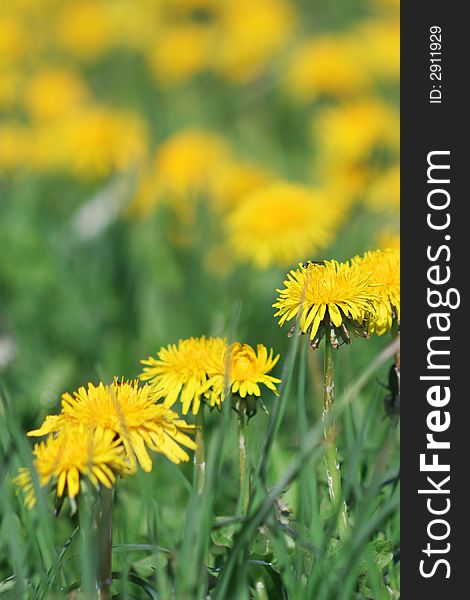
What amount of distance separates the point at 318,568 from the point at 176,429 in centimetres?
→ 23

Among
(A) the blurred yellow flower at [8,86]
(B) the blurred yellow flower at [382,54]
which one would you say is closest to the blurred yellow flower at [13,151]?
(A) the blurred yellow flower at [8,86]

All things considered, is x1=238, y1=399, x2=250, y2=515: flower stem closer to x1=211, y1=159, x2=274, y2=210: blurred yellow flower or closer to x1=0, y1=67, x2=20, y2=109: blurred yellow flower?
x1=211, y1=159, x2=274, y2=210: blurred yellow flower

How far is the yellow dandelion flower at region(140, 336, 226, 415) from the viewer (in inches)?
49.4

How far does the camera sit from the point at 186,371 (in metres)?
1.28

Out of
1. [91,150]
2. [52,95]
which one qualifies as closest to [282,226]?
[91,150]

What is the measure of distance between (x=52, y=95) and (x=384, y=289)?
3.04 meters

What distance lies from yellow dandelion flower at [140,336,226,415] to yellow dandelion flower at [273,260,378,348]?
0.12 m

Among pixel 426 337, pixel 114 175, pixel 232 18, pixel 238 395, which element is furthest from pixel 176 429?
pixel 232 18

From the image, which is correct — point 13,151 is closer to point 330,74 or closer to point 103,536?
point 330,74

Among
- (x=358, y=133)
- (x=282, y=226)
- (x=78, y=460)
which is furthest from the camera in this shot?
(x=358, y=133)

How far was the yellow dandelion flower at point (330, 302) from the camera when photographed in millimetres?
1195

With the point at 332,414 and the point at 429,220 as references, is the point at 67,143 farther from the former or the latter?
the point at 332,414

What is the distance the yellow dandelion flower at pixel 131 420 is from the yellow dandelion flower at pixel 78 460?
15mm

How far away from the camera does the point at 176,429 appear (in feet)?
3.97
